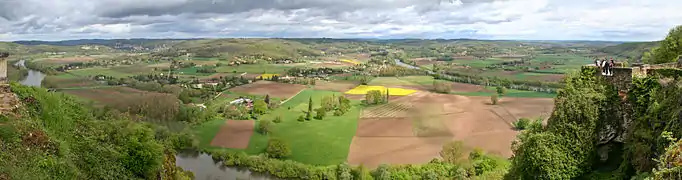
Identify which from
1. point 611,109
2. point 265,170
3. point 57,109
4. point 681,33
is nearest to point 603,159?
point 611,109

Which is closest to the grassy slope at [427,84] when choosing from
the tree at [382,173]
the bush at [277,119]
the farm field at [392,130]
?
the farm field at [392,130]

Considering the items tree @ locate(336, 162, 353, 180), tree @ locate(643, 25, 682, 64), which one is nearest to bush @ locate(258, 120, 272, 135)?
tree @ locate(336, 162, 353, 180)

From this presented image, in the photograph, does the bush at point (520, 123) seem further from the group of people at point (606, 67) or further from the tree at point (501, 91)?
the group of people at point (606, 67)

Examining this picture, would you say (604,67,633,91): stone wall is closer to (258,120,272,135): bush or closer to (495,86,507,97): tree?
(258,120,272,135): bush

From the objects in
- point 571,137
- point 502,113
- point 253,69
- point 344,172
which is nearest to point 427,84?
point 502,113

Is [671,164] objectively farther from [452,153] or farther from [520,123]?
[520,123]
